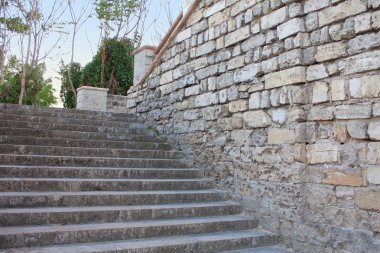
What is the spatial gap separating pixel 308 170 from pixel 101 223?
199 centimetres

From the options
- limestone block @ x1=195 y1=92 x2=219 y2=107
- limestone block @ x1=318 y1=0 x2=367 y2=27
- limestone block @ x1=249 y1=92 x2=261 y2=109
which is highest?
limestone block @ x1=318 y1=0 x2=367 y2=27

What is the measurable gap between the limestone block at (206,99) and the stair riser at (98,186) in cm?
106

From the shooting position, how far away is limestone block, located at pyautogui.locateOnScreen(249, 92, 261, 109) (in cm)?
396

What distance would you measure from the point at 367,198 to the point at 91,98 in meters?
7.09

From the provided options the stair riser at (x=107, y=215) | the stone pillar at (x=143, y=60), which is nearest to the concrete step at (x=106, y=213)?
the stair riser at (x=107, y=215)

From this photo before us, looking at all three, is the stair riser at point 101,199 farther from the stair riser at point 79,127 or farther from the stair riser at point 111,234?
the stair riser at point 79,127

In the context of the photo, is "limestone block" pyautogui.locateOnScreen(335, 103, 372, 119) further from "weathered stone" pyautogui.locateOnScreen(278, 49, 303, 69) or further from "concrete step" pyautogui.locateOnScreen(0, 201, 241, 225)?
"concrete step" pyautogui.locateOnScreen(0, 201, 241, 225)

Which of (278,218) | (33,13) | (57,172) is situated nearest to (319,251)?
(278,218)

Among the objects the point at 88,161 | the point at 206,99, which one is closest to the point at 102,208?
the point at 88,161

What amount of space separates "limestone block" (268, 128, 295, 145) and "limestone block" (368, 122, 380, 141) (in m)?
0.75

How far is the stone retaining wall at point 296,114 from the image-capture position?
9.55 ft

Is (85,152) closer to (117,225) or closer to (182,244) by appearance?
(117,225)

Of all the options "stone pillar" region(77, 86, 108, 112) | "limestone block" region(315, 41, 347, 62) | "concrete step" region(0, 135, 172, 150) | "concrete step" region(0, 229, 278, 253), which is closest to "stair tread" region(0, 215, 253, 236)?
"concrete step" region(0, 229, 278, 253)

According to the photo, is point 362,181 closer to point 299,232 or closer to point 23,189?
point 299,232
